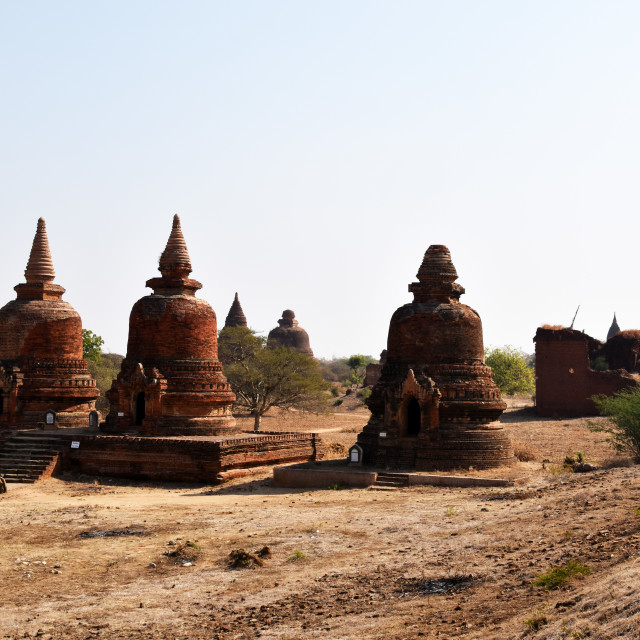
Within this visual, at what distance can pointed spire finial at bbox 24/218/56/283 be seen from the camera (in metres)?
30.2

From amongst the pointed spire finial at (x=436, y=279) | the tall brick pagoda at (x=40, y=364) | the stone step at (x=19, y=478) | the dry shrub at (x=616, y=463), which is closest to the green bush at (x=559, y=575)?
the dry shrub at (x=616, y=463)

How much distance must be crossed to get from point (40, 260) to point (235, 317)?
111ft

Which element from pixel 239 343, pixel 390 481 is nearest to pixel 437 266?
pixel 390 481

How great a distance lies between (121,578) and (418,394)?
11357 millimetres

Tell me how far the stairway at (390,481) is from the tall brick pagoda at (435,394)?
1160mm

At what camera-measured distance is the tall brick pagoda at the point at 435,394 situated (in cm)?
2252

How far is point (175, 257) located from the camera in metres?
27.4

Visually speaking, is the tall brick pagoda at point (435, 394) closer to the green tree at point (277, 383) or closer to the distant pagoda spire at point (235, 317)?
the green tree at point (277, 383)

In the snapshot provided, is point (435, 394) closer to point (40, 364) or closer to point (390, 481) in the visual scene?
point (390, 481)

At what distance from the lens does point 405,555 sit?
43.4ft

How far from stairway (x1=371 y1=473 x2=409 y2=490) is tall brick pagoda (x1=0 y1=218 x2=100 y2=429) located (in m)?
11.9

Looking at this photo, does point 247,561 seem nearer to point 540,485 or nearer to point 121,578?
point 121,578

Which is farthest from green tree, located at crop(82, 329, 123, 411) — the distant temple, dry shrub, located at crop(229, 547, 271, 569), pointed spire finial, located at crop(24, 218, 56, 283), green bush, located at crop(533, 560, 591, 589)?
green bush, located at crop(533, 560, 591, 589)

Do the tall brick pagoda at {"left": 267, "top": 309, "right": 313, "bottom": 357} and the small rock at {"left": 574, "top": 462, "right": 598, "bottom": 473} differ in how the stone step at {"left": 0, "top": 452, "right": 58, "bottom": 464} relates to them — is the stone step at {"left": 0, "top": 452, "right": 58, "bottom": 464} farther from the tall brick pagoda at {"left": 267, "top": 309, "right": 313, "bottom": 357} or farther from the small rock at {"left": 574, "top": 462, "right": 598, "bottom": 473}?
the tall brick pagoda at {"left": 267, "top": 309, "right": 313, "bottom": 357}
